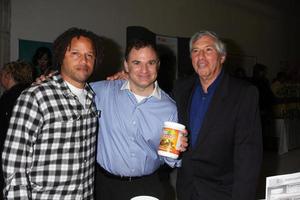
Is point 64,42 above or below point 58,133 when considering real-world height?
above

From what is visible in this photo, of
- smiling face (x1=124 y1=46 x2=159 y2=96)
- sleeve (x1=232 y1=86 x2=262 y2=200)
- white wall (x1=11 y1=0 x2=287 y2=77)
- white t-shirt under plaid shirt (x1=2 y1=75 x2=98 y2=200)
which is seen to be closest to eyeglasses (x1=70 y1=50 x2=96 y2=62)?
white t-shirt under plaid shirt (x1=2 y1=75 x2=98 y2=200)

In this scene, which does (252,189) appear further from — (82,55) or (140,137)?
(82,55)

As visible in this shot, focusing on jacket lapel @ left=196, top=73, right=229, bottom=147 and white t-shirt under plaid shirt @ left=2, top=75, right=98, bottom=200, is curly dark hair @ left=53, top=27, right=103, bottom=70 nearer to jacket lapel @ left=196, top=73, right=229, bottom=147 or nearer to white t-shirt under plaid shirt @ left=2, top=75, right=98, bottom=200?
white t-shirt under plaid shirt @ left=2, top=75, right=98, bottom=200

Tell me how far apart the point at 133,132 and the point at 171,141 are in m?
0.33

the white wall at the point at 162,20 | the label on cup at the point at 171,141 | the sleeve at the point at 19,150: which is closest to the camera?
the sleeve at the point at 19,150

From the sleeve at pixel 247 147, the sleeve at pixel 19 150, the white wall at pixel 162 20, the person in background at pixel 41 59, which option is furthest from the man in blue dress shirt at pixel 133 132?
the white wall at pixel 162 20

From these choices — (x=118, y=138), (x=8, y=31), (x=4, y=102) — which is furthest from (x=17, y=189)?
(x=8, y=31)

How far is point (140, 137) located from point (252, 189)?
0.59 metres

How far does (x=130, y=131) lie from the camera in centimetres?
168

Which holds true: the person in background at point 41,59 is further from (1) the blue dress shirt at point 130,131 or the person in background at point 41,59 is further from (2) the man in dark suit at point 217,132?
(2) the man in dark suit at point 217,132

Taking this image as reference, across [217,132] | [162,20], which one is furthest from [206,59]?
[162,20]

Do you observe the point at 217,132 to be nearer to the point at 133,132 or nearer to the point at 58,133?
the point at 133,132

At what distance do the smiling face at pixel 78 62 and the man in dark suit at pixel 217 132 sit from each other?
0.54 m

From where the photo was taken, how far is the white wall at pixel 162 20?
4.34 m
